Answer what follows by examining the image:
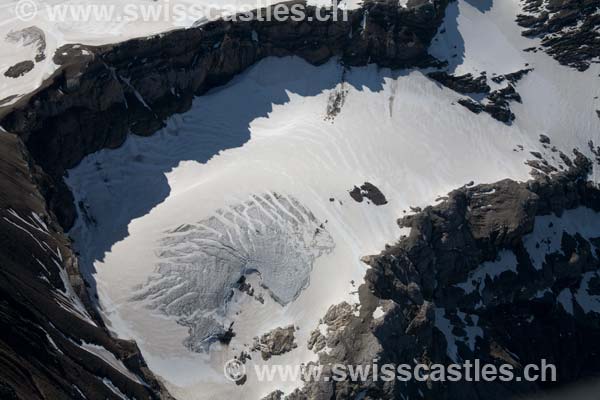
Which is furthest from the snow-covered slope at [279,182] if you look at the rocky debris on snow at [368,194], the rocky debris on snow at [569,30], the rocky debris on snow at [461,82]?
the rocky debris on snow at [569,30]

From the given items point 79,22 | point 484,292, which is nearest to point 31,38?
point 79,22

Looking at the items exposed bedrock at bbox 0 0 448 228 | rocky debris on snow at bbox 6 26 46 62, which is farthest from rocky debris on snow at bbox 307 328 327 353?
rocky debris on snow at bbox 6 26 46 62

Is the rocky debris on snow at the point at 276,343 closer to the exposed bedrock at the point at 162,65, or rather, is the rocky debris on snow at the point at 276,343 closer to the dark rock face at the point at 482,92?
the exposed bedrock at the point at 162,65

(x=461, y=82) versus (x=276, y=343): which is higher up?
(x=461, y=82)

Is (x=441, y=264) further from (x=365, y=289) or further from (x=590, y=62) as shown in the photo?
(x=590, y=62)

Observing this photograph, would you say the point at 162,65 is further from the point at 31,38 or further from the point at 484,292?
the point at 484,292

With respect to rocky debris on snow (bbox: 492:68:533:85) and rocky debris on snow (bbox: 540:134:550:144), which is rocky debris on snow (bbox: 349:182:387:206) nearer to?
rocky debris on snow (bbox: 540:134:550:144)
